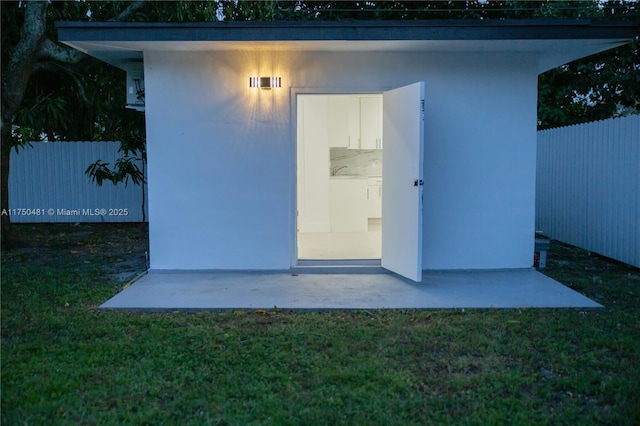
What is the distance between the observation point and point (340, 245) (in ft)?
27.7


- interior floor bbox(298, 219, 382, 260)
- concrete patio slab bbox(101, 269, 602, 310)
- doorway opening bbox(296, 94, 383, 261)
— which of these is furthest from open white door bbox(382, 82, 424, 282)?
doorway opening bbox(296, 94, 383, 261)

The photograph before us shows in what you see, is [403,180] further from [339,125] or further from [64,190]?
[64,190]

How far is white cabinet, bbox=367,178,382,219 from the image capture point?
10.5 m

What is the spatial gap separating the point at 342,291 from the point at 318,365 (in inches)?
81.7

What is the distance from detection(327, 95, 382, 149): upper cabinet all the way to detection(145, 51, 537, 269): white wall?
3419mm

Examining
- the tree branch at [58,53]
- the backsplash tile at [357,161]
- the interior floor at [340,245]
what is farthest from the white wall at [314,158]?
the tree branch at [58,53]

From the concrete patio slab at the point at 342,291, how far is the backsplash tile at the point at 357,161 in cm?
384

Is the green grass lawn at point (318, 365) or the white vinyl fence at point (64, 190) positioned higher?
the white vinyl fence at point (64, 190)

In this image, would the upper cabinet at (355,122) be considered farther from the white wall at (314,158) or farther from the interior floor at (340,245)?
the interior floor at (340,245)

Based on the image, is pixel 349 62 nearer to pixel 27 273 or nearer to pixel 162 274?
pixel 162 274

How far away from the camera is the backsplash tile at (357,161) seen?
10469 mm

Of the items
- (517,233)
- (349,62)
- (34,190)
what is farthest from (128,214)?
(517,233)

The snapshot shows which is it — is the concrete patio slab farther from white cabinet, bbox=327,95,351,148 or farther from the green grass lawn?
white cabinet, bbox=327,95,351,148

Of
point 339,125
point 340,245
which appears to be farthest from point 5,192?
point 339,125
